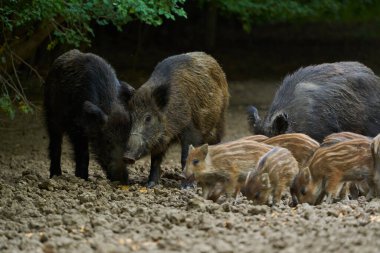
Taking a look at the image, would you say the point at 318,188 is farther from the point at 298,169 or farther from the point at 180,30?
Result: the point at 180,30

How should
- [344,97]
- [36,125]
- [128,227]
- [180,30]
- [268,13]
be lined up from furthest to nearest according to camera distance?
[180,30] < [268,13] < [36,125] < [344,97] < [128,227]

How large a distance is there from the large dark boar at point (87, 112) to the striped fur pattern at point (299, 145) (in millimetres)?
1543

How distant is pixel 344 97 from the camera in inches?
290

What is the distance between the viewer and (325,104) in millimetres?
7266

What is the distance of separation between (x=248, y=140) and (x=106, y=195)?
1.20 meters

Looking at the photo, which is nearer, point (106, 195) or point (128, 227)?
point (128, 227)

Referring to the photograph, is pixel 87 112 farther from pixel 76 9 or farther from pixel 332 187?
pixel 332 187

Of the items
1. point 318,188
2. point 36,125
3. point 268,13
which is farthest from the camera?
point 268,13

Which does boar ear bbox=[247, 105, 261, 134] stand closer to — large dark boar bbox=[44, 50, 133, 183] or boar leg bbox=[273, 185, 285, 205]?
large dark boar bbox=[44, 50, 133, 183]

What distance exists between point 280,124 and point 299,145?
65 cm

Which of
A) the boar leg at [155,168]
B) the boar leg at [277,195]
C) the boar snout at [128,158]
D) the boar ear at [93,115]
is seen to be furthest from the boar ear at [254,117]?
the boar leg at [277,195]

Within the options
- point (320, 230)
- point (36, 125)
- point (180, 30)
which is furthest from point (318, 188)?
point (180, 30)

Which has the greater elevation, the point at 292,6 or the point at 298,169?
the point at 292,6

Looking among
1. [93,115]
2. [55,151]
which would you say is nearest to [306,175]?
[93,115]
